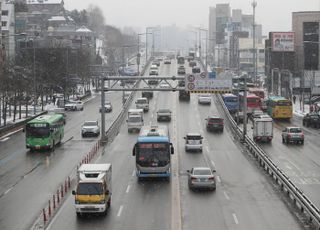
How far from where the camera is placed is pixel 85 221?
31312mm

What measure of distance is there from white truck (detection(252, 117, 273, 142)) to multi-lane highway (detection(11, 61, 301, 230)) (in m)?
3.97

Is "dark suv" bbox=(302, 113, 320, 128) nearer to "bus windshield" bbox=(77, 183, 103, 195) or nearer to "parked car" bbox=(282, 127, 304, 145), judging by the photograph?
"parked car" bbox=(282, 127, 304, 145)

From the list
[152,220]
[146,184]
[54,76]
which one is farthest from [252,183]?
[54,76]

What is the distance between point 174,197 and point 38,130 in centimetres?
2279

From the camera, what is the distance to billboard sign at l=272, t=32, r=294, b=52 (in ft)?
478

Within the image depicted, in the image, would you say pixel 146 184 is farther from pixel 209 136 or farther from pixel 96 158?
pixel 209 136

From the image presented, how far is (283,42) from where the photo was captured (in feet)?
481

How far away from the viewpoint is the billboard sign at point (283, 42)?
146 meters

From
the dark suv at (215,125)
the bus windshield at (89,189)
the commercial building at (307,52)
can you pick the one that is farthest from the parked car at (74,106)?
the bus windshield at (89,189)

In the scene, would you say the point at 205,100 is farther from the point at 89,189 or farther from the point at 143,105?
the point at 89,189

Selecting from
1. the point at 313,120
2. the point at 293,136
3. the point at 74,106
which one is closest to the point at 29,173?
the point at 293,136

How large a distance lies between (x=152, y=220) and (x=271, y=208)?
21.4 feet

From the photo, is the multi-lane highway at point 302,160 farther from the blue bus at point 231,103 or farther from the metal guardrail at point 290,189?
the blue bus at point 231,103

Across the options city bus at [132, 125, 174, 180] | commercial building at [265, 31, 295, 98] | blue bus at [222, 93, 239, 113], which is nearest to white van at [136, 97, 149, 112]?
blue bus at [222, 93, 239, 113]
